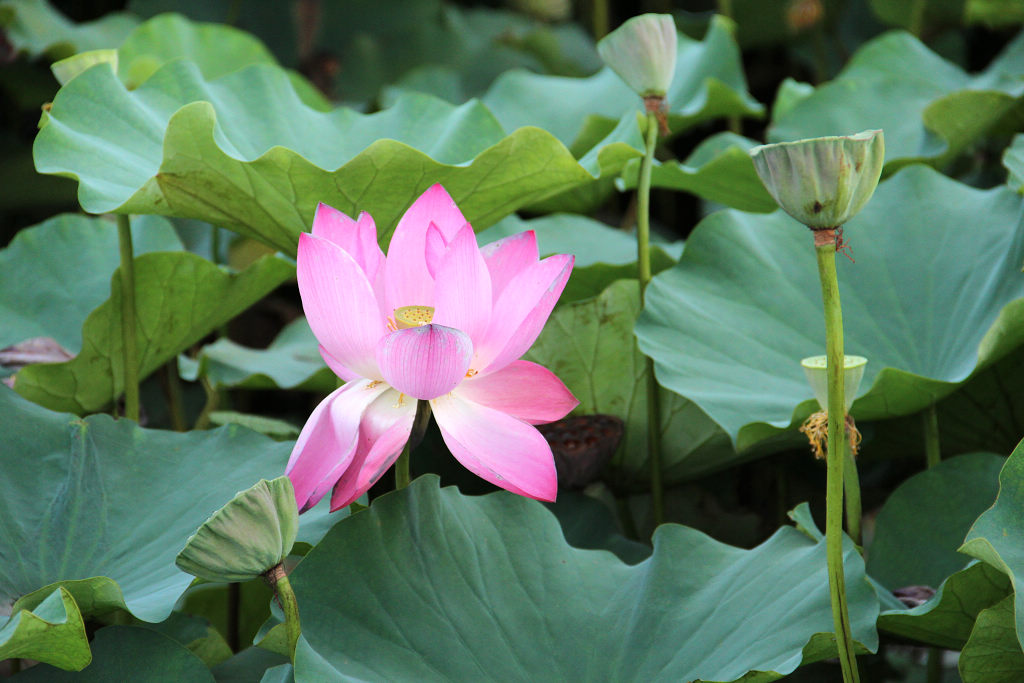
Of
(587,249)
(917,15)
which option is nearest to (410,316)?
(587,249)

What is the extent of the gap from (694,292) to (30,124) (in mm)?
1569

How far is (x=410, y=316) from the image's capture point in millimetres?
628

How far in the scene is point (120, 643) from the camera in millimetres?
664

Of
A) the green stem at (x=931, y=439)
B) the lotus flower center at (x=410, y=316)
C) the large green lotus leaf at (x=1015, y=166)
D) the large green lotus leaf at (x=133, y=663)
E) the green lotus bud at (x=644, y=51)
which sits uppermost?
the green lotus bud at (x=644, y=51)

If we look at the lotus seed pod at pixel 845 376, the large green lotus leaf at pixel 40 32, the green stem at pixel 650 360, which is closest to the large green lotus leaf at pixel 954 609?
the lotus seed pod at pixel 845 376

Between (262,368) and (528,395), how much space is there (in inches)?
21.6

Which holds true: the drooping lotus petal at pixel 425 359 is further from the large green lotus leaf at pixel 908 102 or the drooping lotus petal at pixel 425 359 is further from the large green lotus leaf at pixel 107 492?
the large green lotus leaf at pixel 908 102

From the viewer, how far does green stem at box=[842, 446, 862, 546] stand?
2.38 feet

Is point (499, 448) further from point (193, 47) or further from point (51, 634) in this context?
point (193, 47)

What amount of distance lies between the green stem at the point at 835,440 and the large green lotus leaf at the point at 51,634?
454mm

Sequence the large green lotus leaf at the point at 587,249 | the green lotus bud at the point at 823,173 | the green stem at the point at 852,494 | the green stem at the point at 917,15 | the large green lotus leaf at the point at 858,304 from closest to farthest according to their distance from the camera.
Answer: the green lotus bud at the point at 823,173
the green stem at the point at 852,494
the large green lotus leaf at the point at 858,304
the large green lotus leaf at the point at 587,249
the green stem at the point at 917,15

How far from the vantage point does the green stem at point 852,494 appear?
73 cm

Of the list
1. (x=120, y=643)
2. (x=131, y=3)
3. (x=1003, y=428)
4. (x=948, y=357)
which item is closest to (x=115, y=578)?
(x=120, y=643)

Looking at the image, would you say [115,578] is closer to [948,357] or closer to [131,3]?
[948,357]
